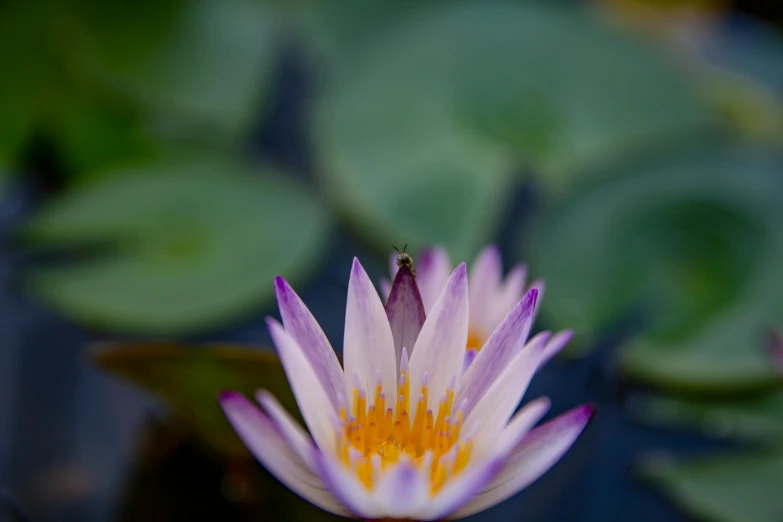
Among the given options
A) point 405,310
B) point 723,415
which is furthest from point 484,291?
point 723,415

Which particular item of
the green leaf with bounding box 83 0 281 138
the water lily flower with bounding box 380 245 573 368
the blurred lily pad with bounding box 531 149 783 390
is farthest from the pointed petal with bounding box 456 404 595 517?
the green leaf with bounding box 83 0 281 138

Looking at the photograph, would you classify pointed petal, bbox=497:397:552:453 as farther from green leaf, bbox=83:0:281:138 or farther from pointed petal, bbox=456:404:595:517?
green leaf, bbox=83:0:281:138

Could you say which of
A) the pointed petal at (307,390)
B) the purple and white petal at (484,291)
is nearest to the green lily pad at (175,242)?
the purple and white petal at (484,291)

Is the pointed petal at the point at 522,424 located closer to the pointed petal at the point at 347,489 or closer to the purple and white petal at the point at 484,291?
the pointed petal at the point at 347,489

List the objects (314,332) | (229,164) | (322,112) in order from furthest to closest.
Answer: (322,112) → (229,164) → (314,332)

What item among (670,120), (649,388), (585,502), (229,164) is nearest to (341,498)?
(585,502)

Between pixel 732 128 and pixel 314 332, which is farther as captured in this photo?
pixel 732 128

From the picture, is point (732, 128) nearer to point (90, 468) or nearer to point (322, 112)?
point (322, 112)
